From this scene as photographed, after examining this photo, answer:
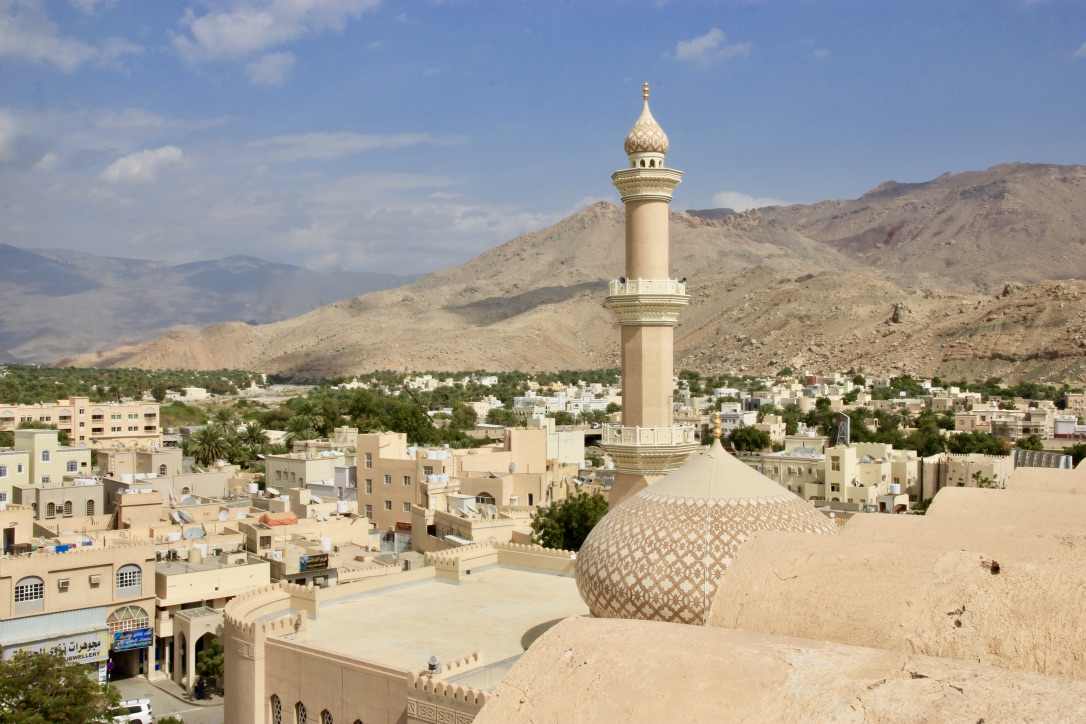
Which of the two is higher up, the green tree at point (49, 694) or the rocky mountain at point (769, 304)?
the rocky mountain at point (769, 304)

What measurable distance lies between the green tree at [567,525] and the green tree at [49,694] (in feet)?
23.7

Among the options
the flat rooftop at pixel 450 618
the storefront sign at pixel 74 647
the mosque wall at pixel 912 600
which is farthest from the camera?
the storefront sign at pixel 74 647

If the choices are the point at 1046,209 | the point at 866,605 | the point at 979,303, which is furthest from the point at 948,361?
the point at 1046,209

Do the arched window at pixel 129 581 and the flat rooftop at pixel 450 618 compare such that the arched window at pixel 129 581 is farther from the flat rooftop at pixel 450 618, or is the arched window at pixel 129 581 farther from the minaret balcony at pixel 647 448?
the minaret balcony at pixel 647 448

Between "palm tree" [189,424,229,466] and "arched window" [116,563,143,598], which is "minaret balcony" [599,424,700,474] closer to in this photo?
"arched window" [116,563,143,598]

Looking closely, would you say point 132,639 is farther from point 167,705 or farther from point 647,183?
point 647,183

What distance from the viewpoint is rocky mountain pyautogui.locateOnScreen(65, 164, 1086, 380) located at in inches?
3388

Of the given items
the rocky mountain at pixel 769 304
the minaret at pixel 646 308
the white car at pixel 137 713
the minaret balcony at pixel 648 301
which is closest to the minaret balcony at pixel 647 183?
the minaret at pixel 646 308

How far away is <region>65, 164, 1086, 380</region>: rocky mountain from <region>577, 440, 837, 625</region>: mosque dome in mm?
73259

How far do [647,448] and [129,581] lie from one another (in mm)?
7527

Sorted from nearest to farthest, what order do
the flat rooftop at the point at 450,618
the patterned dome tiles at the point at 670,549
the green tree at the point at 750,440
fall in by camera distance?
the patterned dome tiles at the point at 670,549 → the flat rooftop at the point at 450,618 → the green tree at the point at 750,440

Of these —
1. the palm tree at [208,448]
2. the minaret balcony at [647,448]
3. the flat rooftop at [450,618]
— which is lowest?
the flat rooftop at [450,618]

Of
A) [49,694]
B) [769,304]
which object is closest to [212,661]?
[49,694]

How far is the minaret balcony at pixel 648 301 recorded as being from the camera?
1455cm
